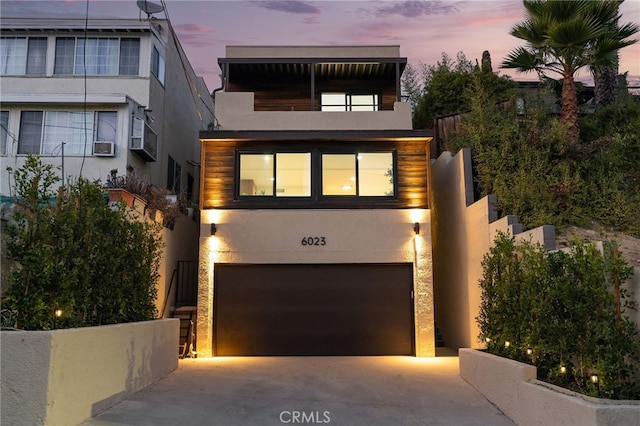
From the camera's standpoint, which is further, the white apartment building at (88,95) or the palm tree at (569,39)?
the white apartment building at (88,95)

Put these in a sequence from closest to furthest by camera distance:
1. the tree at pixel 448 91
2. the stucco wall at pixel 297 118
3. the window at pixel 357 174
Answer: the window at pixel 357 174 → the stucco wall at pixel 297 118 → the tree at pixel 448 91

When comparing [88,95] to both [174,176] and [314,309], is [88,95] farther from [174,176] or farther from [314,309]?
[314,309]

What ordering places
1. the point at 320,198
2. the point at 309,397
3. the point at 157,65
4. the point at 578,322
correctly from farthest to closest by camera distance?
the point at 157,65 → the point at 320,198 → the point at 309,397 → the point at 578,322

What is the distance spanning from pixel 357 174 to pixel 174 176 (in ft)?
24.8

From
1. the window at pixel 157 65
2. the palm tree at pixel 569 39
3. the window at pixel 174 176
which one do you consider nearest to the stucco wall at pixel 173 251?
the window at pixel 174 176

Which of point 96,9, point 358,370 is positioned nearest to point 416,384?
point 358,370

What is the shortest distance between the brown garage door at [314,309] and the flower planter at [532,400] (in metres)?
3.06

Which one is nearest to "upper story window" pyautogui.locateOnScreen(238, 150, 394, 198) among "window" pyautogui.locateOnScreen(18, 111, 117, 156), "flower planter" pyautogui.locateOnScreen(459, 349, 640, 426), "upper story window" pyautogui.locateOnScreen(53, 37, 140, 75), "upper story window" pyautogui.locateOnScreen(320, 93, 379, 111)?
"upper story window" pyautogui.locateOnScreen(320, 93, 379, 111)

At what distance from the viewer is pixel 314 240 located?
34.8 ft

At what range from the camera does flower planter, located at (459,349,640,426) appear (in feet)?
13.7

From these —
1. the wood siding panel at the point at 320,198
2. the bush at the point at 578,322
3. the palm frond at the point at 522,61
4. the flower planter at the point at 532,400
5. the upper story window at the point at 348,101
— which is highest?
the palm frond at the point at 522,61

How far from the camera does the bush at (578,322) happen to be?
4.64 meters

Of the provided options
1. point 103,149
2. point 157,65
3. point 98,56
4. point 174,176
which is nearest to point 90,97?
point 103,149

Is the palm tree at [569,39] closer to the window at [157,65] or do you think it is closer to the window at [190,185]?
the window at [157,65]
